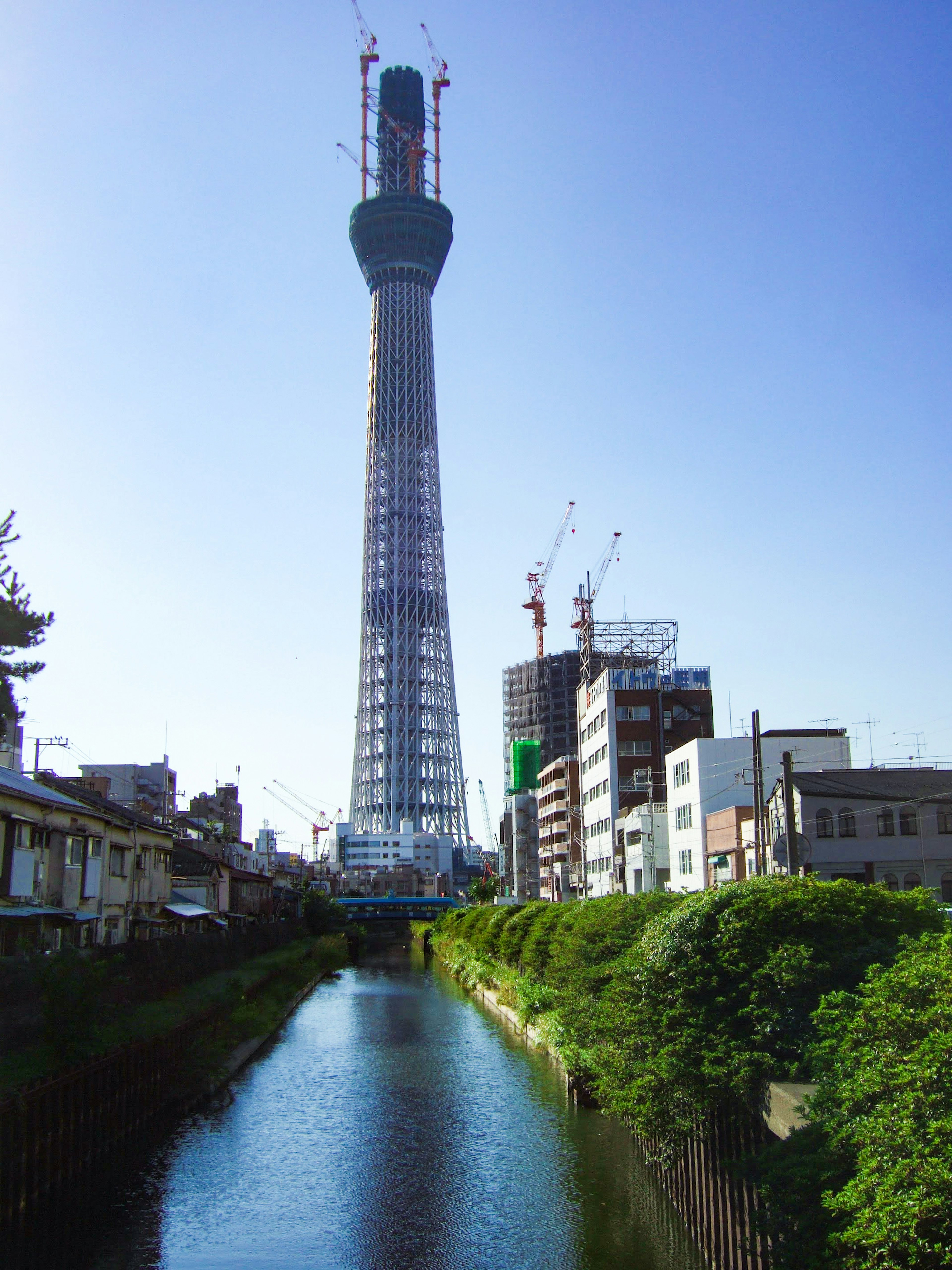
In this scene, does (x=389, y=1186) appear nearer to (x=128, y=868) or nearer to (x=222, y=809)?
(x=128, y=868)

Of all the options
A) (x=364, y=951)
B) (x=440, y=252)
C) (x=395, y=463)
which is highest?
(x=440, y=252)

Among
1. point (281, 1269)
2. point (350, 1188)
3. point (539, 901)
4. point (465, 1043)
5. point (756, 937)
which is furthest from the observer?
point (539, 901)

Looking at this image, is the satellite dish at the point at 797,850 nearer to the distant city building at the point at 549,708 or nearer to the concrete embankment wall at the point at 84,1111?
the concrete embankment wall at the point at 84,1111

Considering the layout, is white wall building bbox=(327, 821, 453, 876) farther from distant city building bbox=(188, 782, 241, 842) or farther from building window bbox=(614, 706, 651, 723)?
building window bbox=(614, 706, 651, 723)

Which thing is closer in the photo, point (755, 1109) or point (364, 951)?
point (755, 1109)

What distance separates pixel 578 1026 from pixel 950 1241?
16153mm

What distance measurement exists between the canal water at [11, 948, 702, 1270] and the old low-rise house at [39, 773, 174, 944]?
10.3 m

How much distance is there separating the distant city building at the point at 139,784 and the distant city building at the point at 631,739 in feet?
106

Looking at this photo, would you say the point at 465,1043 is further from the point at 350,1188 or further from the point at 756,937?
the point at 756,937

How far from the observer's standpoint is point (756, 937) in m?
14.6

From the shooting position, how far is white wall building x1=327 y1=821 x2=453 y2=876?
16262 centimetres

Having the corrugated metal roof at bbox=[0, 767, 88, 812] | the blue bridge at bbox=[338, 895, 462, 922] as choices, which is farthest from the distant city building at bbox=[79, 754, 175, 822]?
the corrugated metal roof at bbox=[0, 767, 88, 812]

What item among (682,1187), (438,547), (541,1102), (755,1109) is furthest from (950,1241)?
(438,547)

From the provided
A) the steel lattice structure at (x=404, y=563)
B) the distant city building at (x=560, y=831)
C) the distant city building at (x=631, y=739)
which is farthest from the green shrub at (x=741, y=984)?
the steel lattice structure at (x=404, y=563)
